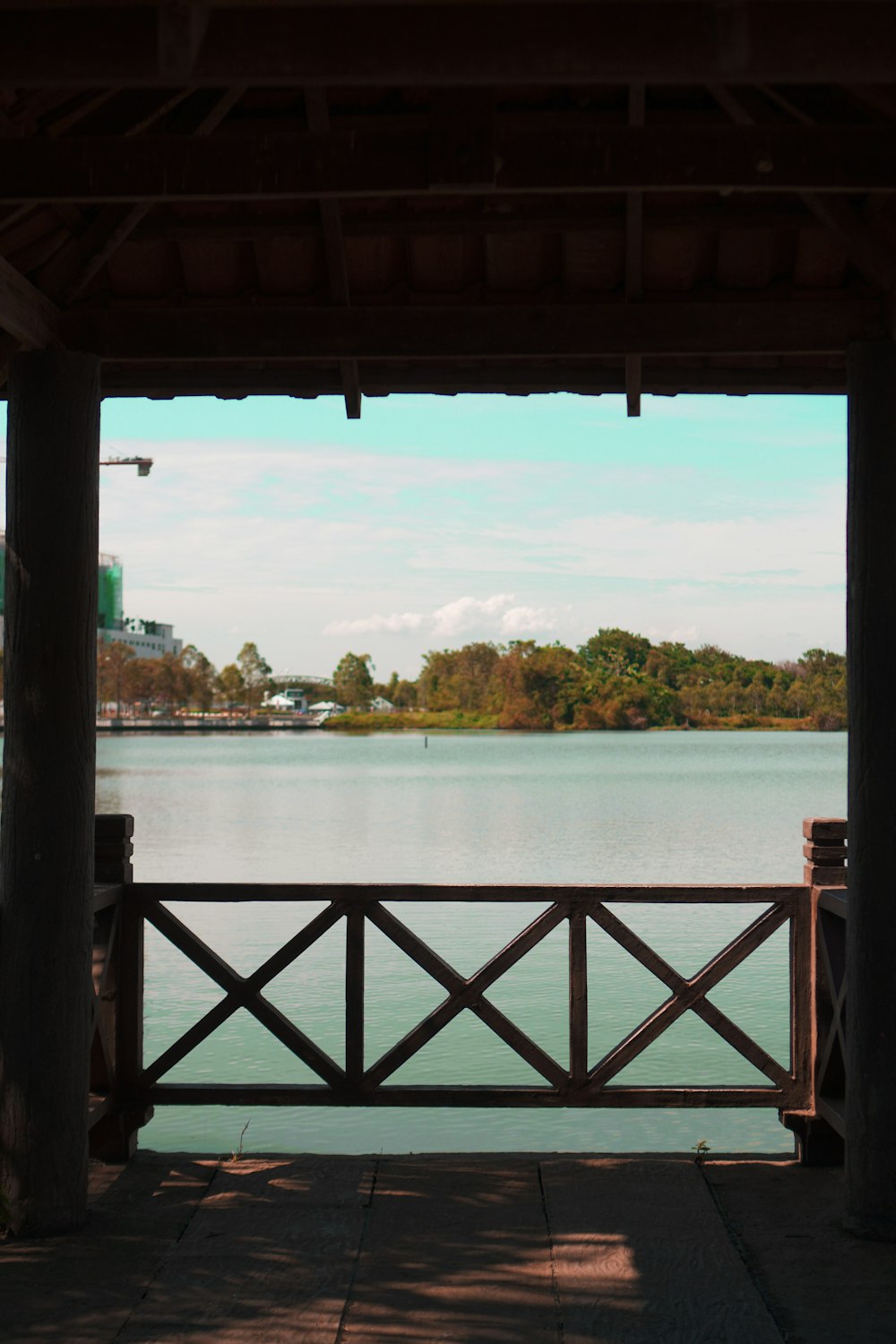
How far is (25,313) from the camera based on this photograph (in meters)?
3.61

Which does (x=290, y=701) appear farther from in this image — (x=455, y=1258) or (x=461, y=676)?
(x=455, y=1258)

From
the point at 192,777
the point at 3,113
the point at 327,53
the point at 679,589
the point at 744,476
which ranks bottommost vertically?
the point at 192,777

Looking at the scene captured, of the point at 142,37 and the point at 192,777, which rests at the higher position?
the point at 142,37

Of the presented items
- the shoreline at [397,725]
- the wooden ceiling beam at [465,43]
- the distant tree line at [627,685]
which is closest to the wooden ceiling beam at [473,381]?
the wooden ceiling beam at [465,43]

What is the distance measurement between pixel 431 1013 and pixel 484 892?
1.41ft

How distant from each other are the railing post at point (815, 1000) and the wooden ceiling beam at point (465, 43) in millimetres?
2512

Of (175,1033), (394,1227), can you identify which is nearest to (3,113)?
(394,1227)

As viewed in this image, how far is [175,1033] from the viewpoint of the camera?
8.70 metres

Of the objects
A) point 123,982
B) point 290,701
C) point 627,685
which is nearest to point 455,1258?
point 123,982

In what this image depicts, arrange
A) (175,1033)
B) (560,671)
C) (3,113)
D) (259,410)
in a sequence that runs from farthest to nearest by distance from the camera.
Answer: (259,410) → (560,671) → (175,1033) → (3,113)

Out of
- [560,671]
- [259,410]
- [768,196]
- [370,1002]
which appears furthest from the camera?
[259,410]

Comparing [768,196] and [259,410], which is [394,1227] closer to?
[768,196]

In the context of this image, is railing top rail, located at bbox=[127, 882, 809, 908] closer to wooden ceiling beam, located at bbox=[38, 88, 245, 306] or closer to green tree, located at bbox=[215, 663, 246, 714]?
wooden ceiling beam, located at bbox=[38, 88, 245, 306]

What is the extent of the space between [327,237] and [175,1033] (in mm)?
6206
